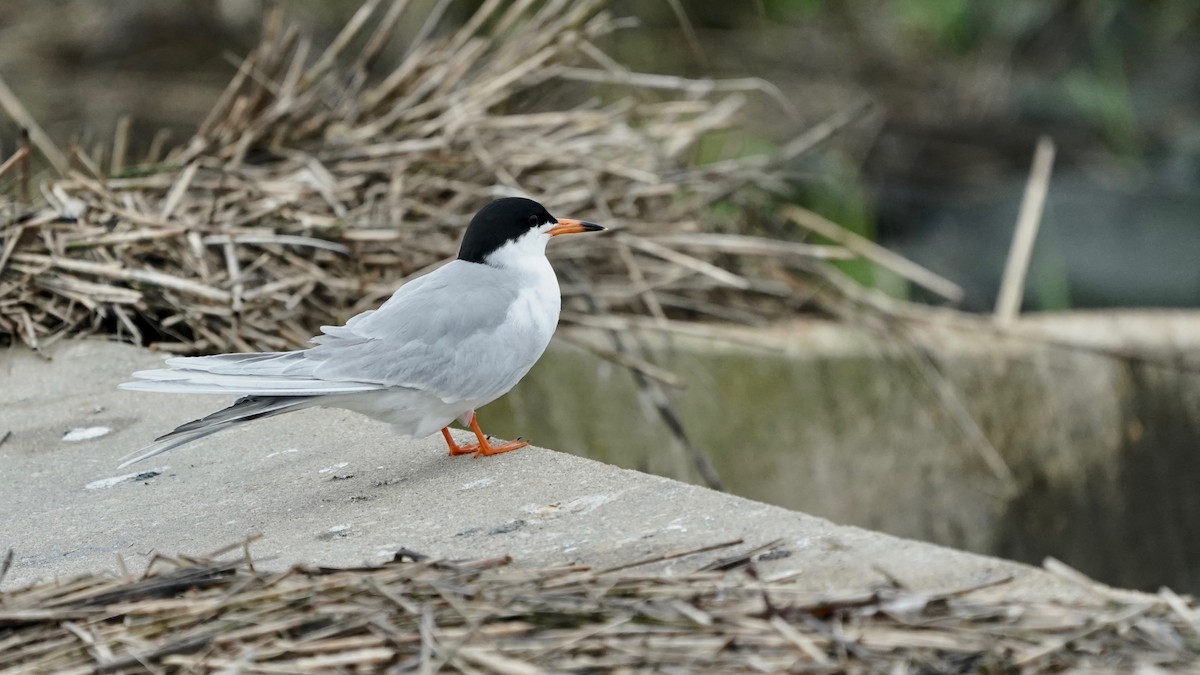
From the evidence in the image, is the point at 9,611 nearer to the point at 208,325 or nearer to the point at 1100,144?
the point at 208,325

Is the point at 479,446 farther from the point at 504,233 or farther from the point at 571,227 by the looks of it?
the point at 571,227

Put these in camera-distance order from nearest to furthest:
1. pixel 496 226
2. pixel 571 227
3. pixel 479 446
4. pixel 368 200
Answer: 1. pixel 479 446
2. pixel 496 226
3. pixel 571 227
4. pixel 368 200

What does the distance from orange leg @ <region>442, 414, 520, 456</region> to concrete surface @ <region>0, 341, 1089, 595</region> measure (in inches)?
1.0

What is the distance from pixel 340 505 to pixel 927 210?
6481 millimetres

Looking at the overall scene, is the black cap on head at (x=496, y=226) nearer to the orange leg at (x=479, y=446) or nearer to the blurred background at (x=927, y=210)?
the orange leg at (x=479, y=446)

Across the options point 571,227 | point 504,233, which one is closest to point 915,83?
point 571,227

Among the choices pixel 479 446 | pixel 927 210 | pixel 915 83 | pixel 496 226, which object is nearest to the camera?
pixel 479 446

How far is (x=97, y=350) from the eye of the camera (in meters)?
3.43

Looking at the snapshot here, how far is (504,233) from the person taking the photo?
2.90 m

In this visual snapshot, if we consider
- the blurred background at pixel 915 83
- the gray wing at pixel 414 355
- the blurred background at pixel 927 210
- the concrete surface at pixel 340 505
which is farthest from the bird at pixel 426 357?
the blurred background at pixel 915 83

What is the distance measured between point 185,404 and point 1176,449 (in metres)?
3.01

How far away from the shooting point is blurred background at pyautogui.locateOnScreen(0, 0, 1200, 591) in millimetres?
4180

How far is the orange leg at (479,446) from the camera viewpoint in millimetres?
2730

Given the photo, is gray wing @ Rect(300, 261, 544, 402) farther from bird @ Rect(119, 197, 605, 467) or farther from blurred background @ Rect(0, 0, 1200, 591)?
blurred background @ Rect(0, 0, 1200, 591)
